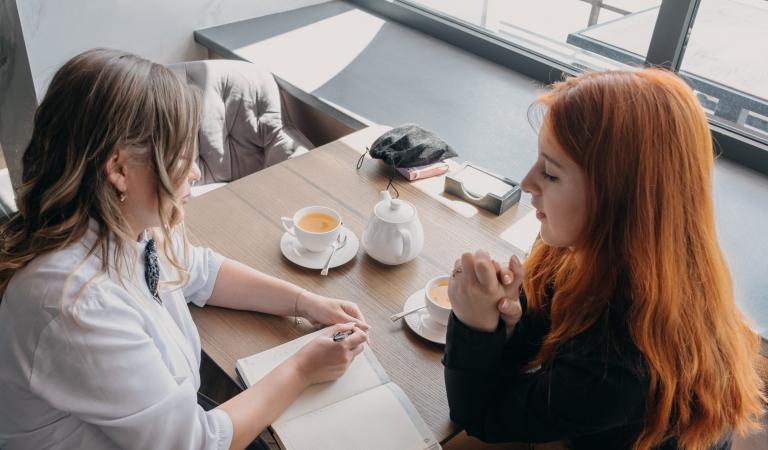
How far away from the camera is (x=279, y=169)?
1521mm

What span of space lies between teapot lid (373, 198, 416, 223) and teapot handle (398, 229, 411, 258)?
24mm

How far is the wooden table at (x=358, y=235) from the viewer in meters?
1.05

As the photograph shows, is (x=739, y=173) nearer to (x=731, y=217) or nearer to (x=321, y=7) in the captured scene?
(x=731, y=217)

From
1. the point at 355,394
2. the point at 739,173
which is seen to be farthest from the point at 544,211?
the point at 739,173

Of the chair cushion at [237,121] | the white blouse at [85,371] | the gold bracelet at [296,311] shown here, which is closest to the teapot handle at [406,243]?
the gold bracelet at [296,311]

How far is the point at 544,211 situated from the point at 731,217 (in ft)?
2.97

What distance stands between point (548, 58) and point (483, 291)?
4.94 ft

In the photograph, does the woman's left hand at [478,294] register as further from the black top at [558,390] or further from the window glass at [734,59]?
the window glass at [734,59]

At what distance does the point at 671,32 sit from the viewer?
1.86 m

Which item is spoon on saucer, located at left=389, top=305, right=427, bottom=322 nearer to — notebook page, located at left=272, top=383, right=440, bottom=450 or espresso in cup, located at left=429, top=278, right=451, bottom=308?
espresso in cup, located at left=429, top=278, right=451, bottom=308

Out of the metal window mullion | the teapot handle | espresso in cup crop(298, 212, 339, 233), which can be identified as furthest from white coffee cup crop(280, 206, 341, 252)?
the metal window mullion

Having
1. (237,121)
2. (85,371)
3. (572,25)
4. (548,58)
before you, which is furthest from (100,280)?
(572,25)

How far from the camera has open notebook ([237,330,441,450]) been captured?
0.91 metres

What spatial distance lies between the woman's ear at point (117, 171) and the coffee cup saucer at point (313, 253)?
409 mm
